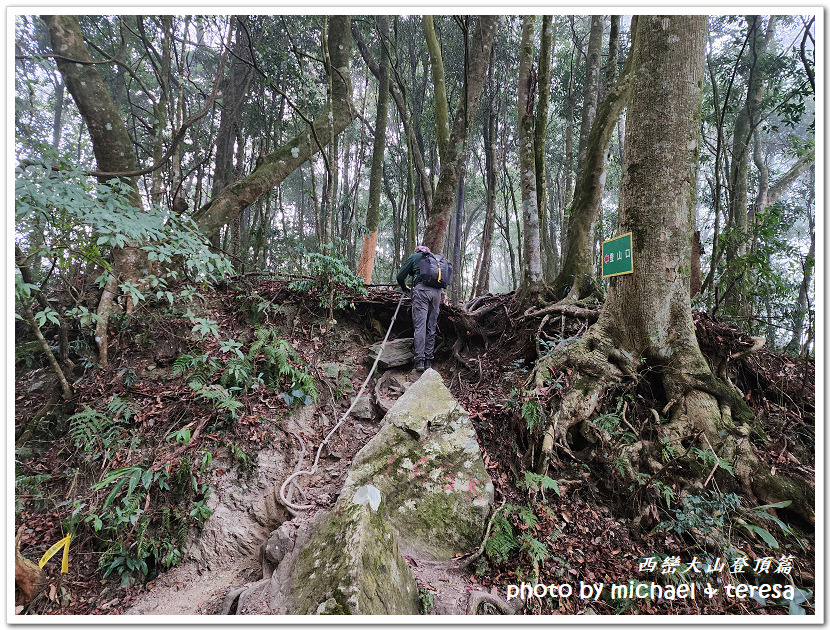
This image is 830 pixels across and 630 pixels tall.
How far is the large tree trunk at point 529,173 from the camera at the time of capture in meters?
5.53

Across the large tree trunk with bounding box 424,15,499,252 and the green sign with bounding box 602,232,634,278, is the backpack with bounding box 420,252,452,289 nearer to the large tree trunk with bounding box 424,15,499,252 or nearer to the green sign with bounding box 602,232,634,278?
the large tree trunk with bounding box 424,15,499,252

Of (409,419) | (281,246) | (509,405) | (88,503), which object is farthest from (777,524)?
(281,246)

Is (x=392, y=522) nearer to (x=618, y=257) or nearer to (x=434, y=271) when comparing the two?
(x=618, y=257)

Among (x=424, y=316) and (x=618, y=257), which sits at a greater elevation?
(x=618, y=257)

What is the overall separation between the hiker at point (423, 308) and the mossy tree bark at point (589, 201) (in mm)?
1906

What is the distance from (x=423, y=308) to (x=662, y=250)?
3084 millimetres

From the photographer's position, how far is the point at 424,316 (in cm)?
536

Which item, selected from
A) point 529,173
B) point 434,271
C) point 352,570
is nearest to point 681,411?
point 352,570

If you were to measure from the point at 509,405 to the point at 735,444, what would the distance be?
186cm

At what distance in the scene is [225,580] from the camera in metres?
2.80

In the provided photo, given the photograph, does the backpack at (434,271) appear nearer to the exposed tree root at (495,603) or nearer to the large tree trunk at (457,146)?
the large tree trunk at (457,146)

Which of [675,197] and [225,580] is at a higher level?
[675,197]
